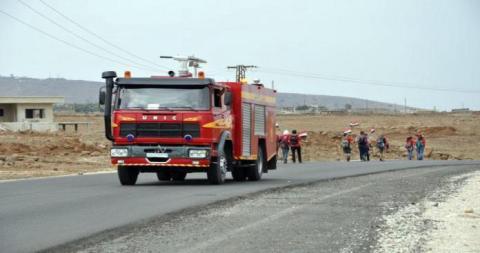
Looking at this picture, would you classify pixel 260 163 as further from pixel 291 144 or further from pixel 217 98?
pixel 291 144

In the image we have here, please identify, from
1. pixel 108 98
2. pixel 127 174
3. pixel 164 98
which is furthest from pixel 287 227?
pixel 127 174

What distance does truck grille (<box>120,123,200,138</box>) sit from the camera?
20.7 m

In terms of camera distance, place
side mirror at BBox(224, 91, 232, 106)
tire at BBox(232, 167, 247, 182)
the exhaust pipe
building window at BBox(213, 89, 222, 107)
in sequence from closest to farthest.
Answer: the exhaust pipe
building window at BBox(213, 89, 222, 107)
side mirror at BBox(224, 91, 232, 106)
tire at BBox(232, 167, 247, 182)

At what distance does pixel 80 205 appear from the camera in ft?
51.0

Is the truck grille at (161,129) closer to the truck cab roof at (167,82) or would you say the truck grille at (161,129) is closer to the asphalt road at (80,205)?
the truck cab roof at (167,82)

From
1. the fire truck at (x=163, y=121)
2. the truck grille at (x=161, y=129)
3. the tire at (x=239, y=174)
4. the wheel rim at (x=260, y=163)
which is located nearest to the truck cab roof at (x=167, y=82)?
the fire truck at (x=163, y=121)

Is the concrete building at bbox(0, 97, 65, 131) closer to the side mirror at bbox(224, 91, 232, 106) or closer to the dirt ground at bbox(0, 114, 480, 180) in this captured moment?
the dirt ground at bbox(0, 114, 480, 180)

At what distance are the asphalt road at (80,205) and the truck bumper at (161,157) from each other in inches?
22.7

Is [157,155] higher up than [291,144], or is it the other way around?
[157,155]

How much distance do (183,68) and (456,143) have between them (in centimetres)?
5018

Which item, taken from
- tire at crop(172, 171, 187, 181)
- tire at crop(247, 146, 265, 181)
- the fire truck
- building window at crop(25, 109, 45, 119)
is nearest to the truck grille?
the fire truck

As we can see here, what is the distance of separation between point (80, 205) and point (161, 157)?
17.2ft

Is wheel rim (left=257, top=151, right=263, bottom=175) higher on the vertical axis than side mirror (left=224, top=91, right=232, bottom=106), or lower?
lower

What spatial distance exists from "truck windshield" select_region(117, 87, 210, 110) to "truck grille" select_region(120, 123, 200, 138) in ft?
1.36
